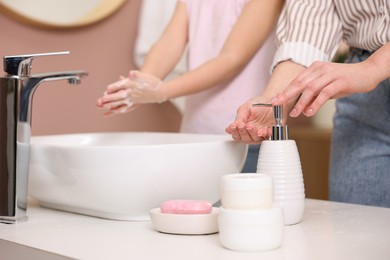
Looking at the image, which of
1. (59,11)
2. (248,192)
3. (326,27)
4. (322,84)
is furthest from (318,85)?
(59,11)

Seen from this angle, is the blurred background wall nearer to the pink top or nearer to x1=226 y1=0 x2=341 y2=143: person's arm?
the pink top

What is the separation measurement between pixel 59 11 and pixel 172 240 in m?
1.07

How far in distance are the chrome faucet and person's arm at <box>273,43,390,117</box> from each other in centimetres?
36

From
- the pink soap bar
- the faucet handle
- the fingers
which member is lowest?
the pink soap bar

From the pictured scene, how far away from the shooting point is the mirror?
1.66 metres

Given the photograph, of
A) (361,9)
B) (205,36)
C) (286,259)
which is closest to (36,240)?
(286,259)

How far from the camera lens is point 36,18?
169 cm

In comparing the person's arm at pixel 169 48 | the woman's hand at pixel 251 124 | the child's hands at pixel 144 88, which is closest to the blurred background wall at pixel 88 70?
the person's arm at pixel 169 48

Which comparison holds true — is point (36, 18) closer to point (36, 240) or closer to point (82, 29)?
point (82, 29)

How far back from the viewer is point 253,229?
2.47 ft

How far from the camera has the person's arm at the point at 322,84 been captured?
2.97 feet

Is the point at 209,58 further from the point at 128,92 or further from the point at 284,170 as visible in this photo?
the point at 284,170

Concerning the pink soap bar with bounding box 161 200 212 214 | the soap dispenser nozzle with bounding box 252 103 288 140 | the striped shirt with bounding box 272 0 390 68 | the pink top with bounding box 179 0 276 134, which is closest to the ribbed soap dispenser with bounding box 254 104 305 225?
A: the soap dispenser nozzle with bounding box 252 103 288 140

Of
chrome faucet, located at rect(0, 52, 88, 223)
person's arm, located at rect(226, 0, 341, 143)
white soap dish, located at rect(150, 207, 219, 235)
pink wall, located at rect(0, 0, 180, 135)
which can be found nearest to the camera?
white soap dish, located at rect(150, 207, 219, 235)
